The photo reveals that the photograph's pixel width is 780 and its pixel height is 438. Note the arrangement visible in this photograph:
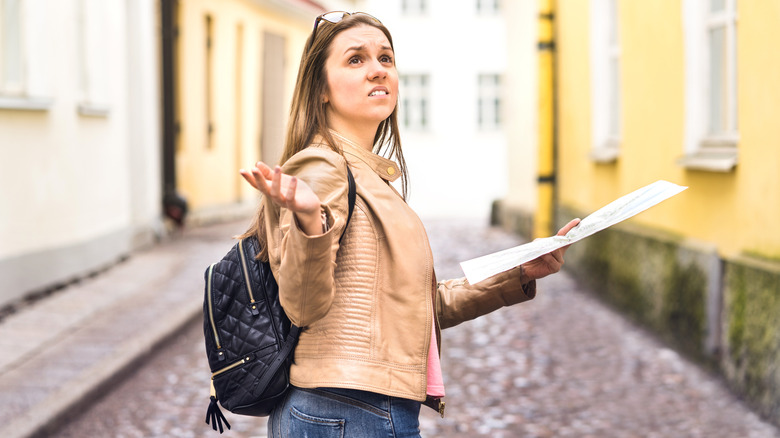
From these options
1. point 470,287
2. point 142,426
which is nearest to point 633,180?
point 142,426

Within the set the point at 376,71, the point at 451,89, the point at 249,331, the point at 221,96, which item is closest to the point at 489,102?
the point at 451,89

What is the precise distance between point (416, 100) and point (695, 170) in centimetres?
2430

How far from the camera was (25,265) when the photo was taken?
9.20 metres

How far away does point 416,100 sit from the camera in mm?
31328

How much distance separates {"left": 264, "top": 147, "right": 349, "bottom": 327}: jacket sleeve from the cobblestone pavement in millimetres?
3443

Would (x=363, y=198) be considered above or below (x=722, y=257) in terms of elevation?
above

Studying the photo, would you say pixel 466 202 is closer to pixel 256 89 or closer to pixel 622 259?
pixel 256 89

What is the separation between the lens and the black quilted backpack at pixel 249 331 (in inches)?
88.6

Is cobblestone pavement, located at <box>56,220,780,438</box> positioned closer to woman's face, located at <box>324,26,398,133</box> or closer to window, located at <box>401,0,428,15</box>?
woman's face, located at <box>324,26,398,133</box>

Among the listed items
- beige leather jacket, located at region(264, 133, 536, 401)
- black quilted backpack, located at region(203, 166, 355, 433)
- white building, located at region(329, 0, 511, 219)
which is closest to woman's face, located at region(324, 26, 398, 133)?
beige leather jacket, located at region(264, 133, 536, 401)

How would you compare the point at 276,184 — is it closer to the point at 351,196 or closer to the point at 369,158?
the point at 351,196

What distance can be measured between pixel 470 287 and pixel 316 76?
0.65 m

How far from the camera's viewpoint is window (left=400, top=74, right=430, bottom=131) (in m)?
31.3

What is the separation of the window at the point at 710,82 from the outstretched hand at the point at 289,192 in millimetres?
5166
